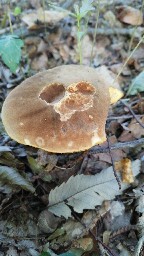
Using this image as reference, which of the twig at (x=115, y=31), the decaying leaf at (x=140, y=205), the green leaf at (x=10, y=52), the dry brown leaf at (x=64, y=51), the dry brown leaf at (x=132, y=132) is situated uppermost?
the green leaf at (x=10, y=52)

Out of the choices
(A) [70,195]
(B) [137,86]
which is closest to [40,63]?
(B) [137,86]

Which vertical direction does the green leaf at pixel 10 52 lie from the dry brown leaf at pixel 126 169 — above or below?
above

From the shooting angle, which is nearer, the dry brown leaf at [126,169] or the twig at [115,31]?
→ the dry brown leaf at [126,169]

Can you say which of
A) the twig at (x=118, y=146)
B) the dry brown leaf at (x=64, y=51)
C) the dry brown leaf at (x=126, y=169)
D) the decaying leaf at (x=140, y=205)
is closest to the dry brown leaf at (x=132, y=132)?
the twig at (x=118, y=146)

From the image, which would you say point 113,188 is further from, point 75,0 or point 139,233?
point 75,0

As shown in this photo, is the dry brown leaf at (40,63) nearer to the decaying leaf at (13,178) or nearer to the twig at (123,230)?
the decaying leaf at (13,178)

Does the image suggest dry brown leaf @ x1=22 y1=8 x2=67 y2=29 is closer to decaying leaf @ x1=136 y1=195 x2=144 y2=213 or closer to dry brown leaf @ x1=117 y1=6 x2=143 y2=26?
dry brown leaf @ x1=117 y1=6 x2=143 y2=26
